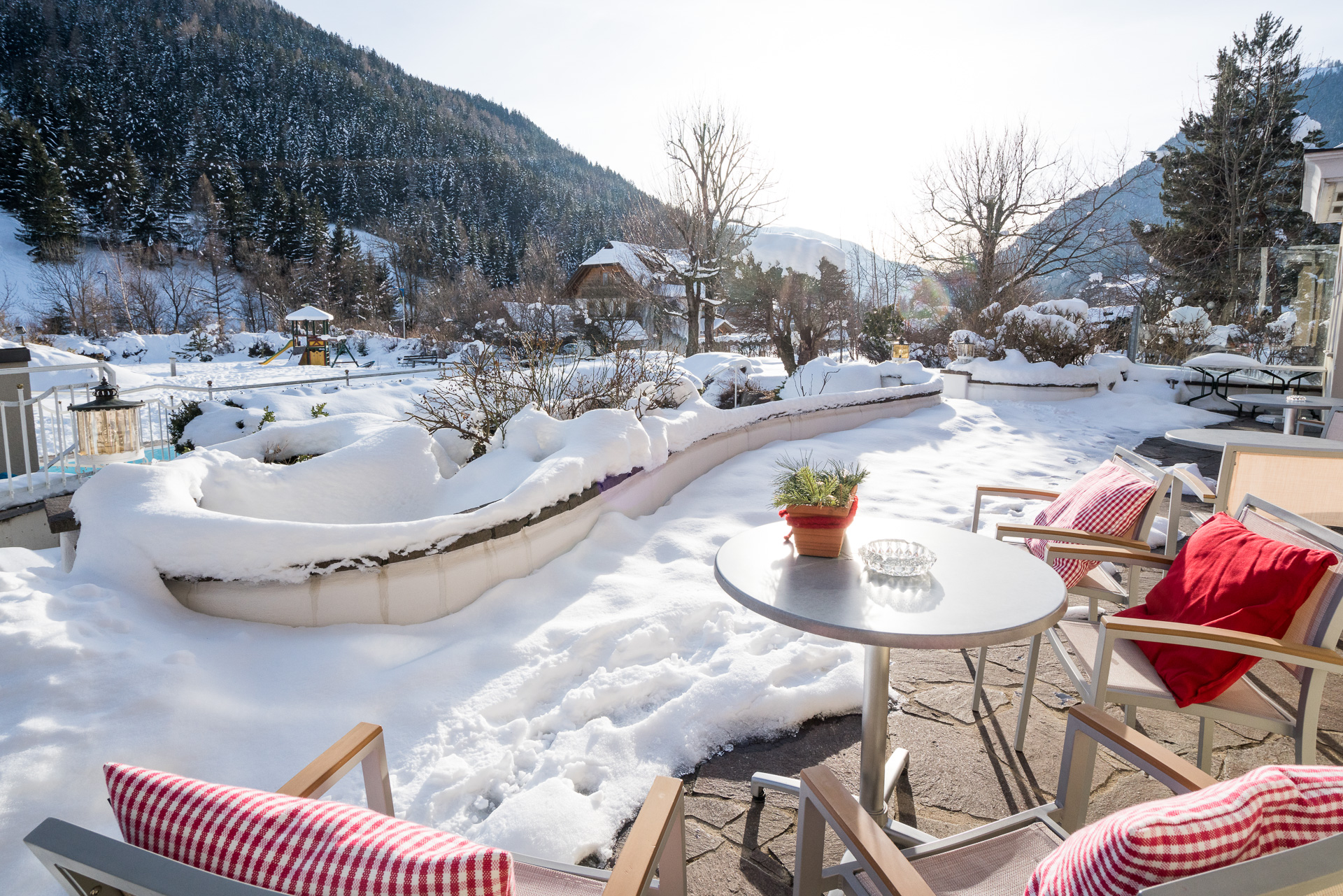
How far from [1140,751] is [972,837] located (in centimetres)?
38

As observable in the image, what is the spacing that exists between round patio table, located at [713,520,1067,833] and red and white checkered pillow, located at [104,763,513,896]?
3.29ft

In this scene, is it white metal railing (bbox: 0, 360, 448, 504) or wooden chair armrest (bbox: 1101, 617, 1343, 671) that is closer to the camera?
wooden chair armrest (bbox: 1101, 617, 1343, 671)

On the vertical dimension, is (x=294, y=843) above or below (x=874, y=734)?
above

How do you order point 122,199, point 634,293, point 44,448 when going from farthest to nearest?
point 122,199, point 634,293, point 44,448

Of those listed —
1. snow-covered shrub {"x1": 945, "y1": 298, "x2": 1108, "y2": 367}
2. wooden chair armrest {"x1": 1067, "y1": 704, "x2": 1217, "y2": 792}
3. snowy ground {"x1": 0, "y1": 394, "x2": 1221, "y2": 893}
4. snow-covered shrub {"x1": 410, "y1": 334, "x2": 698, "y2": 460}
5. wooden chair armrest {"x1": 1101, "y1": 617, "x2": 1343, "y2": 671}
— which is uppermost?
snow-covered shrub {"x1": 945, "y1": 298, "x2": 1108, "y2": 367}

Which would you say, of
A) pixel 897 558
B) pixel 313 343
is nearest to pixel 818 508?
pixel 897 558

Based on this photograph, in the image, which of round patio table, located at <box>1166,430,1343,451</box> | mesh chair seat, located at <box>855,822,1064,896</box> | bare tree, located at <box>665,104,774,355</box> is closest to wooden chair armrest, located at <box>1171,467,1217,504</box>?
round patio table, located at <box>1166,430,1343,451</box>

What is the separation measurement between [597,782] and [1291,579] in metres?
1.98

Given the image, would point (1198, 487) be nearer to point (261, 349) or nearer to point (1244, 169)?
point (1244, 169)

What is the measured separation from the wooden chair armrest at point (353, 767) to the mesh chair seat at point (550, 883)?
32 cm

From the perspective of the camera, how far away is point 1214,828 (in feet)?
2.40

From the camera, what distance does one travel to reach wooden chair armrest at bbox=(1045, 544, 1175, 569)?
2.23 m

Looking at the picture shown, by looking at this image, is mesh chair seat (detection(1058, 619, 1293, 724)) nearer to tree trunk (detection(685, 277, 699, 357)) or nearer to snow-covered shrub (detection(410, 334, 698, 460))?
snow-covered shrub (detection(410, 334, 698, 460))

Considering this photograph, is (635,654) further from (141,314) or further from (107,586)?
(141,314)
